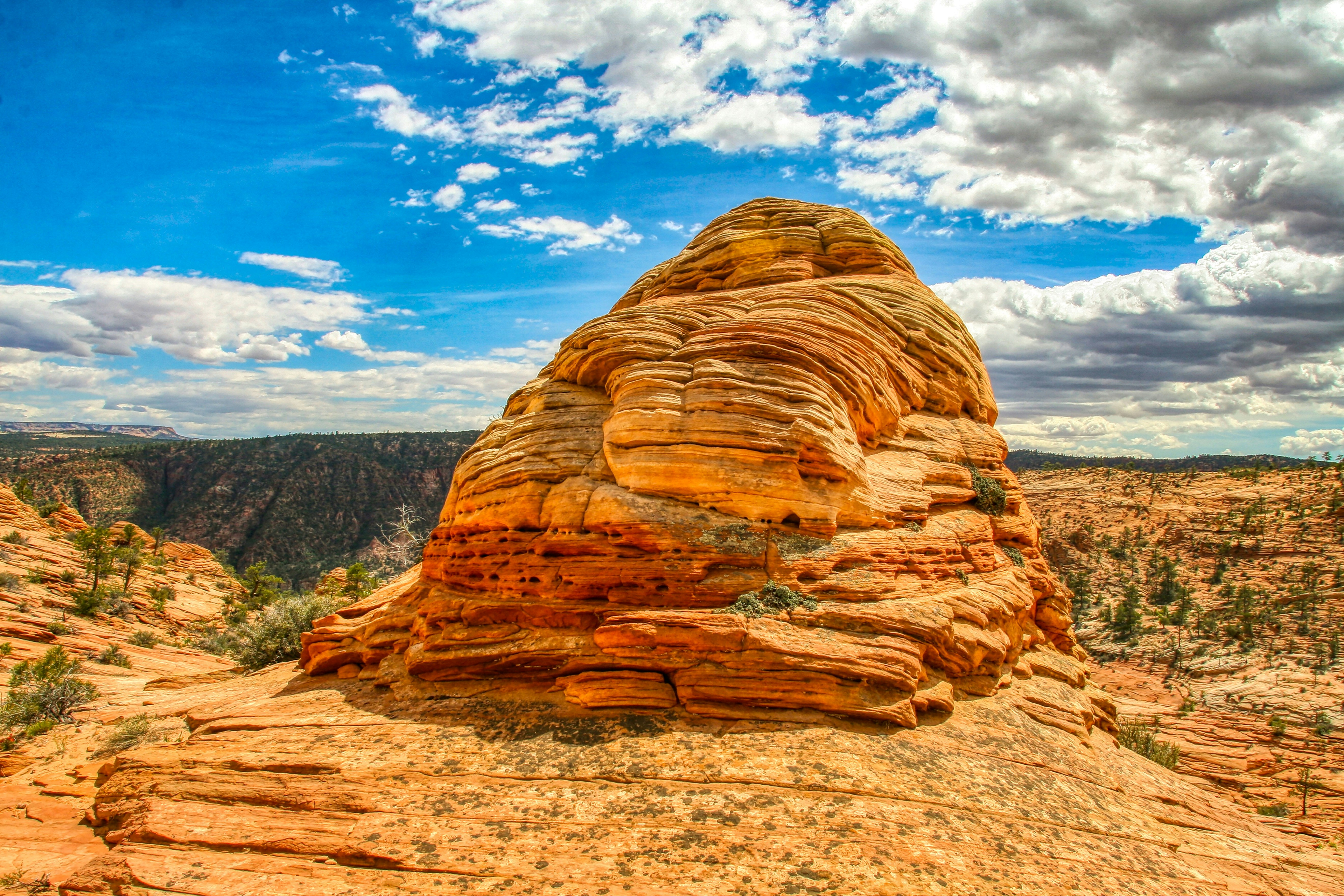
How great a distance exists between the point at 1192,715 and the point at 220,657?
6325 centimetres

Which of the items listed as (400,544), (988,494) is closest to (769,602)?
(988,494)

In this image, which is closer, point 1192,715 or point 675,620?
point 675,620

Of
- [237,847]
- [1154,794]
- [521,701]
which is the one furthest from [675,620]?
[1154,794]

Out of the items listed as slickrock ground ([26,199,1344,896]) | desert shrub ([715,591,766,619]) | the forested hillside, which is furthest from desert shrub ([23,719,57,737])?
the forested hillside

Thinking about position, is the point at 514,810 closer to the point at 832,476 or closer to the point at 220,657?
the point at 832,476

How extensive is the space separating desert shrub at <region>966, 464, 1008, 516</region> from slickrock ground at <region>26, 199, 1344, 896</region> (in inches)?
5.2

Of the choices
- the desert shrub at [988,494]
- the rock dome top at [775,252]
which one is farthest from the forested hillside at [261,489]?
the desert shrub at [988,494]

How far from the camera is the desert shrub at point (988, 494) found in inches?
922

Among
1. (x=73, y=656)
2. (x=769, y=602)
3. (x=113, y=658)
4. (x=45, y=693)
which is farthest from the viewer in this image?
(x=113, y=658)

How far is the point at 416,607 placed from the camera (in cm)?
2020

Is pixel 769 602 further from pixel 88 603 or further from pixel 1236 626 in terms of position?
pixel 1236 626

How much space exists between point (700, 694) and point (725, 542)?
3.73m

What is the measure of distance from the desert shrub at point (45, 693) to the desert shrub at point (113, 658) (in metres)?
4.78

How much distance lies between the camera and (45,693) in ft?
77.0
